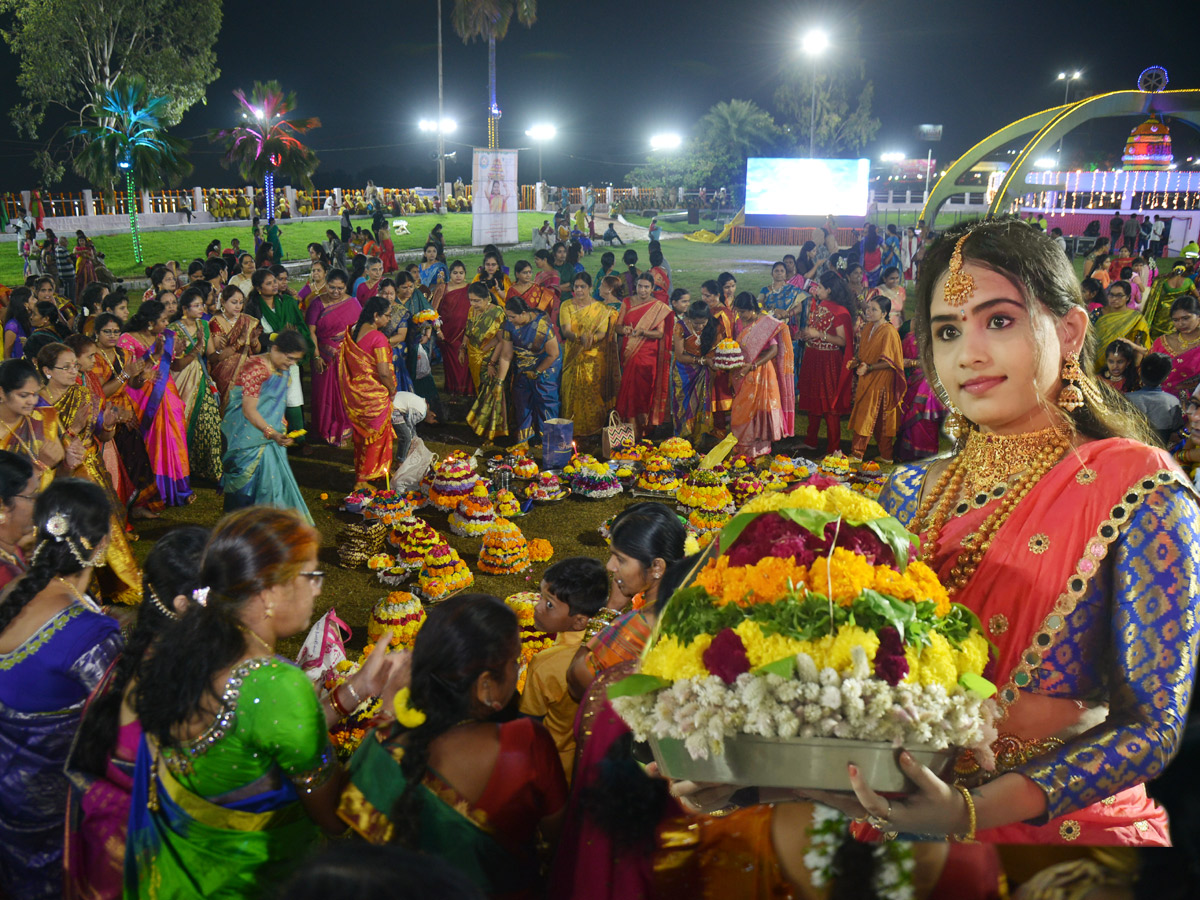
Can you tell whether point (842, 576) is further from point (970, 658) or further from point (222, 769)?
point (222, 769)

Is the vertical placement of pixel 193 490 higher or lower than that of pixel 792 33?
lower

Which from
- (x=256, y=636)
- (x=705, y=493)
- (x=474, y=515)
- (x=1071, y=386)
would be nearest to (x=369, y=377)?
(x=474, y=515)

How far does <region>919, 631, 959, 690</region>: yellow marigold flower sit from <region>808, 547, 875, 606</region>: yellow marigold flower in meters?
0.11

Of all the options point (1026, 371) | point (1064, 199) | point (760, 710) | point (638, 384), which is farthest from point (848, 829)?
point (1064, 199)

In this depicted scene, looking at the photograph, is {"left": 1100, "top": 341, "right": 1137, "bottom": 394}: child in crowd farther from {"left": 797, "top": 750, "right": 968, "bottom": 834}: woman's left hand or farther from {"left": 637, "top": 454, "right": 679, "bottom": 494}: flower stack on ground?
{"left": 797, "top": 750, "right": 968, "bottom": 834}: woman's left hand

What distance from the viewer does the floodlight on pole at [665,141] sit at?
5473 cm

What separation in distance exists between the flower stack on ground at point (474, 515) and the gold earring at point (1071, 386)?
16.0ft

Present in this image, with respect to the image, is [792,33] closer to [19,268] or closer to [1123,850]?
[19,268]

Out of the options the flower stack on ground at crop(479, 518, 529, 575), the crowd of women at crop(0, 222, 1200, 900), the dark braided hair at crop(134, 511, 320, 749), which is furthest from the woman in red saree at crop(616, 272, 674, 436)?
the dark braided hair at crop(134, 511, 320, 749)

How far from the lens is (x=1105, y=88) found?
44.2 metres

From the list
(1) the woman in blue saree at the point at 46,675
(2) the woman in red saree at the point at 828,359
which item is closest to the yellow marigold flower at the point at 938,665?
(1) the woman in blue saree at the point at 46,675

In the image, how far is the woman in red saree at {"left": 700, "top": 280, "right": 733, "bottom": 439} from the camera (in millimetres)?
8672

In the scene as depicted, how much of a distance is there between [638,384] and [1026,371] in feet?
A: 24.3

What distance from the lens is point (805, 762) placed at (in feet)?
3.61
